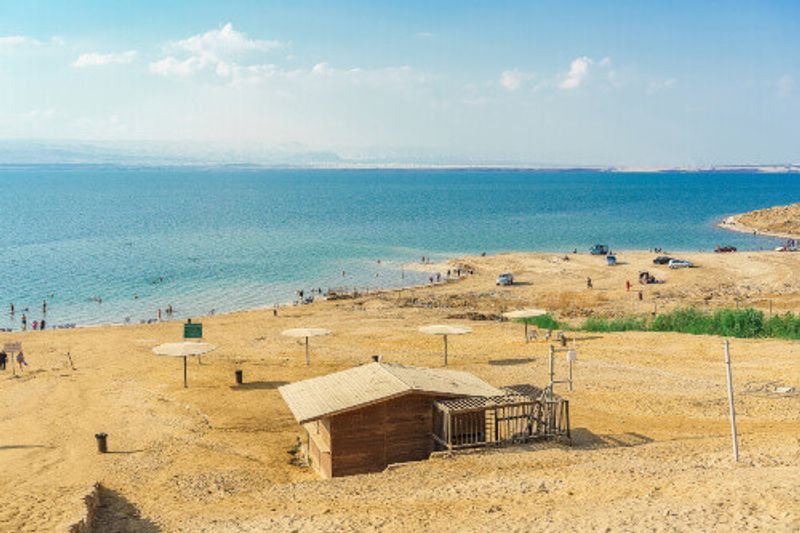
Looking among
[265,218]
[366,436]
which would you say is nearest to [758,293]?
[366,436]

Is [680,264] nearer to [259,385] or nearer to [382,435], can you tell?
[259,385]

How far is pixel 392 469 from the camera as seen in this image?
21172 mm

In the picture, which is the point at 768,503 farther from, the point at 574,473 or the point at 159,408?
the point at 159,408

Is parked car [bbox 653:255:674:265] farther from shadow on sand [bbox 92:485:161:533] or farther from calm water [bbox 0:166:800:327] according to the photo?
shadow on sand [bbox 92:485:161:533]

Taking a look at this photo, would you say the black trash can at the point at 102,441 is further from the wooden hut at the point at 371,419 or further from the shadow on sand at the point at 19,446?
the wooden hut at the point at 371,419

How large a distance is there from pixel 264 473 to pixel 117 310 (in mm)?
45308

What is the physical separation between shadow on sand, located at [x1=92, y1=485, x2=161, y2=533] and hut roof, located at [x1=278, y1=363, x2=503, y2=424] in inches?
207

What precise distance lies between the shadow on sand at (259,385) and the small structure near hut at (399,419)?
30.3 ft

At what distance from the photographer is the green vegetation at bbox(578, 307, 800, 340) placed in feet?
132

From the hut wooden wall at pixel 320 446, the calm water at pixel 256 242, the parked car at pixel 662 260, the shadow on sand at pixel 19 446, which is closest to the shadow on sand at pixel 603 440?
the hut wooden wall at pixel 320 446

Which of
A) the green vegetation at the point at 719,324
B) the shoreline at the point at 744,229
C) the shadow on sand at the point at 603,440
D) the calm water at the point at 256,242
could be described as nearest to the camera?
the shadow on sand at the point at 603,440

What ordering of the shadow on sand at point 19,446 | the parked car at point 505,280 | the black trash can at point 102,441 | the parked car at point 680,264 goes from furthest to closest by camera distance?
the parked car at point 680,264 < the parked car at point 505,280 < the shadow on sand at point 19,446 < the black trash can at point 102,441

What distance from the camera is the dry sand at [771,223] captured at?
368 feet

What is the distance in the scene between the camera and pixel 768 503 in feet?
49.5
